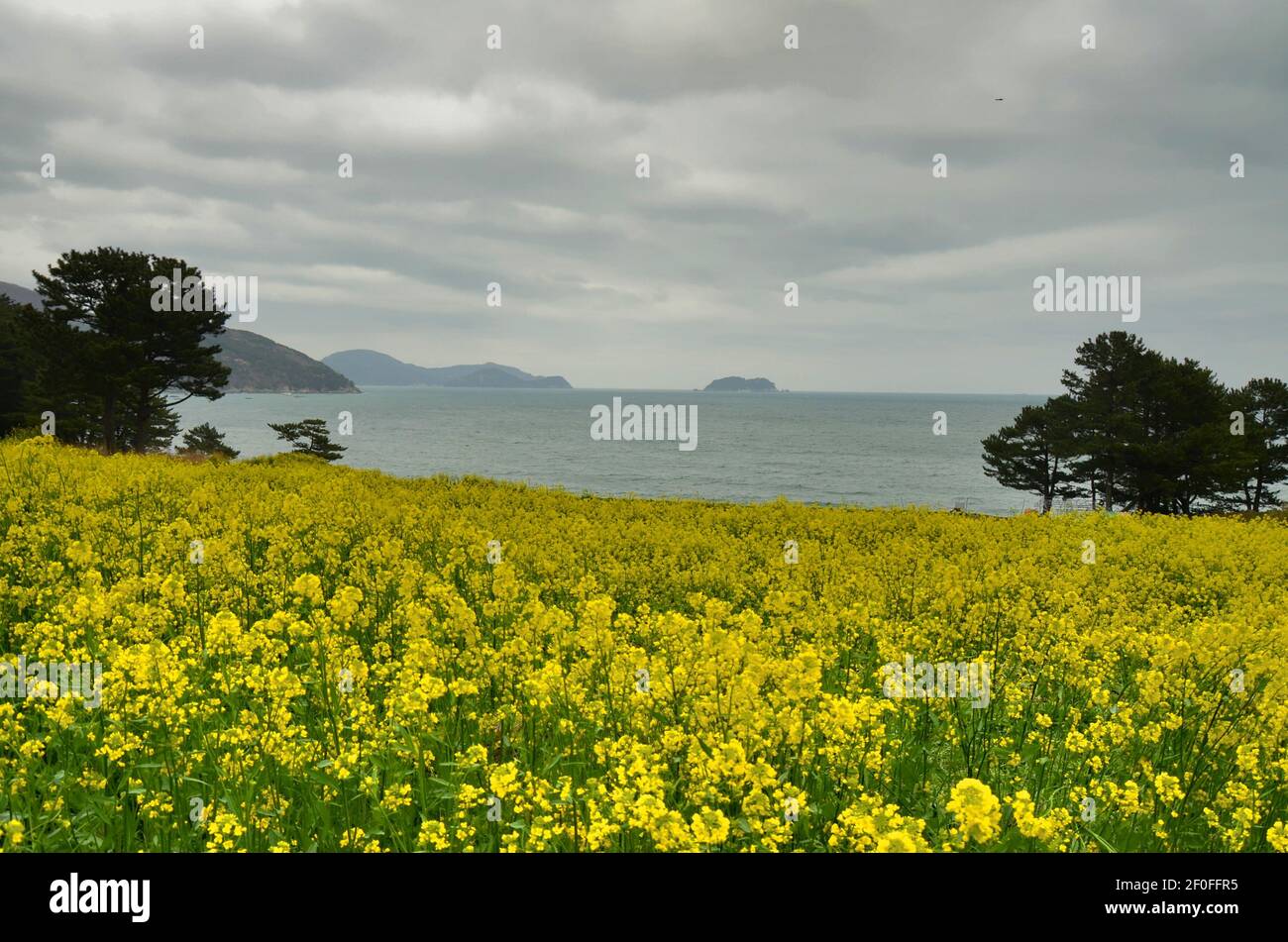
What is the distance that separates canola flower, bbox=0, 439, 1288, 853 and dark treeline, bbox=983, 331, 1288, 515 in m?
47.8

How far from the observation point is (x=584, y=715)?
5043 millimetres

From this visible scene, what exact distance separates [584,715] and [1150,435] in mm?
60722

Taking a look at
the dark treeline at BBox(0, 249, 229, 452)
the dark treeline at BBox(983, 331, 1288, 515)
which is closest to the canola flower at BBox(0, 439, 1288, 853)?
the dark treeline at BBox(0, 249, 229, 452)

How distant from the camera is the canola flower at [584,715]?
3773mm

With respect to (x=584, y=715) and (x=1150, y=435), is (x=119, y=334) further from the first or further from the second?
(x=1150, y=435)

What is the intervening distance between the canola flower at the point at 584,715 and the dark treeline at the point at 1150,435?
47825mm

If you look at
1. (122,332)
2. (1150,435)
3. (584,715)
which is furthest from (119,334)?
(1150,435)

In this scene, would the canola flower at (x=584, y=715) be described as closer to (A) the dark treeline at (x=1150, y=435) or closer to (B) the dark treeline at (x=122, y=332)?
(B) the dark treeline at (x=122, y=332)

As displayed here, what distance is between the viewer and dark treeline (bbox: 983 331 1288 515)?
47812 mm

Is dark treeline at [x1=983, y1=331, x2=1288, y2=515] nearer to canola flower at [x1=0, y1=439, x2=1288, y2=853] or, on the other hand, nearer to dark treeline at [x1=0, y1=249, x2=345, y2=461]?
canola flower at [x1=0, y1=439, x2=1288, y2=853]

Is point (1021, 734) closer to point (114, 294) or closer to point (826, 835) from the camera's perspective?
point (826, 835)

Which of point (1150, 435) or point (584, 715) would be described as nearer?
point (584, 715)

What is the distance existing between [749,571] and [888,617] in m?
2.97
